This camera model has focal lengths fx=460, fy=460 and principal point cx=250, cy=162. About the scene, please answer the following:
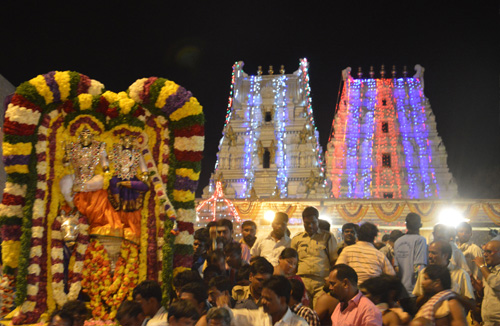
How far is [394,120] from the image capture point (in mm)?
35219

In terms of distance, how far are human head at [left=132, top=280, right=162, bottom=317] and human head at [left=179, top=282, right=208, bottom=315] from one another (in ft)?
2.09

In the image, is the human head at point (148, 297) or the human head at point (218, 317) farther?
the human head at point (148, 297)

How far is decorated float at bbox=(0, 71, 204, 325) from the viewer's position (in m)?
6.03

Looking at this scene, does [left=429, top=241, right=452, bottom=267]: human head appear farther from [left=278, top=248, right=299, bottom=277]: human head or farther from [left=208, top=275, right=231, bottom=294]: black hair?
[left=208, top=275, right=231, bottom=294]: black hair

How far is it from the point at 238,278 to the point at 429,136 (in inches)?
1256

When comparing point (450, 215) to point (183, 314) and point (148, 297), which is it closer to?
point (148, 297)

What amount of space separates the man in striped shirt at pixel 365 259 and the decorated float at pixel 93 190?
87.9 inches

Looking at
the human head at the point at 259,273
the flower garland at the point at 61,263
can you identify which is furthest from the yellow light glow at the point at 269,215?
the human head at the point at 259,273

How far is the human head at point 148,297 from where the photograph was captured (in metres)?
5.00

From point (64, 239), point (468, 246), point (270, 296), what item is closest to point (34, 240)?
point (64, 239)

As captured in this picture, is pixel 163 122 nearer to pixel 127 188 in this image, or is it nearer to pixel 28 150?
pixel 127 188

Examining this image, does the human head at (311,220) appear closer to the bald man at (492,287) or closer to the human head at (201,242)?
the human head at (201,242)

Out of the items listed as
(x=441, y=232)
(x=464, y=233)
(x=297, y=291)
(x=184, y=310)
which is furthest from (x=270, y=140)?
(x=184, y=310)

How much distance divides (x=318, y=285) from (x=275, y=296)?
2.10 meters
